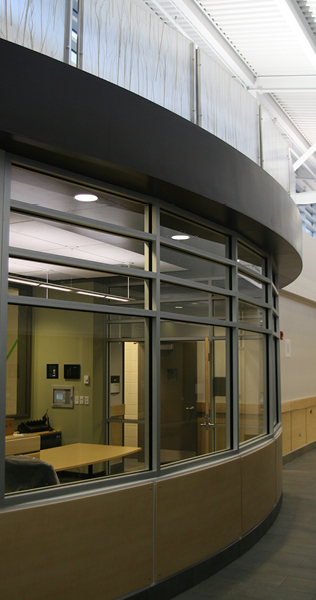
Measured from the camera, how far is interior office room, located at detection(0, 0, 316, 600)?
Answer: 2959mm

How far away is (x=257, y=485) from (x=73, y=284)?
267cm

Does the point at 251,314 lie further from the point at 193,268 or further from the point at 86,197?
the point at 86,197

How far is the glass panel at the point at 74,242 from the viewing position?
121 inches

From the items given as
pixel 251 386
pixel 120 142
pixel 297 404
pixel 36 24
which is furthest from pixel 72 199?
pixel 297 404

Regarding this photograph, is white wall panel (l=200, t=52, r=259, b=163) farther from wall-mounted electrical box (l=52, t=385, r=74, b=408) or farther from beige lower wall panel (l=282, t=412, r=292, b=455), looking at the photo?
beige lower wall panel (l=282, t=412, r=292, b=455)

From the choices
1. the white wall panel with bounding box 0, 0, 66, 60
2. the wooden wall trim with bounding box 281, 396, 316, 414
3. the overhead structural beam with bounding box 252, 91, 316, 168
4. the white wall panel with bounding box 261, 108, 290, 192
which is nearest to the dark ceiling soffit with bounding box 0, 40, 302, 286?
the white wall panel with bounding box 0, 0, 66, 60

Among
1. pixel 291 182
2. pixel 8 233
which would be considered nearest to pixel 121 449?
pixel 8 233

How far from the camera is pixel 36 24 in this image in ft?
10.1

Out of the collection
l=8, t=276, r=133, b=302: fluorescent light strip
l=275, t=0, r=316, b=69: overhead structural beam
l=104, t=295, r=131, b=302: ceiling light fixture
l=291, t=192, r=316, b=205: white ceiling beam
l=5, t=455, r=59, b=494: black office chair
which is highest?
l=275, t=0, r=316, b=69: overhead structural beam

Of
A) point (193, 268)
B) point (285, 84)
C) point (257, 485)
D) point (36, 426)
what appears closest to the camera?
point (36, 426)

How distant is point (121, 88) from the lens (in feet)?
10.8

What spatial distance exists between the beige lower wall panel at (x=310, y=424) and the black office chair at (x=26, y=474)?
8.27m

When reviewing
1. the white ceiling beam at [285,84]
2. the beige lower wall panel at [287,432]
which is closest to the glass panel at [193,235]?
the beige lower wall panel at [287,432]

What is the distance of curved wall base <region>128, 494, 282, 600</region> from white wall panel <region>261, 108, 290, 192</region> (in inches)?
128
